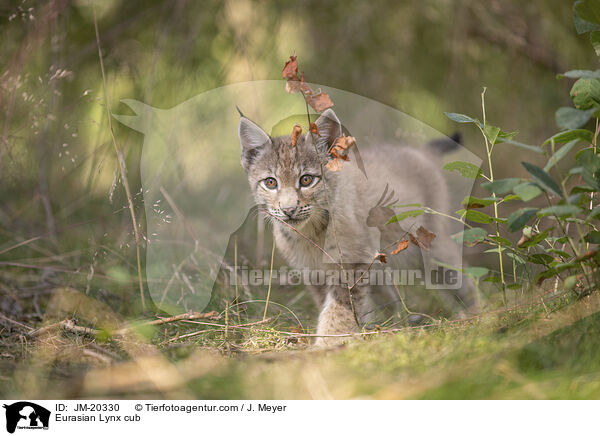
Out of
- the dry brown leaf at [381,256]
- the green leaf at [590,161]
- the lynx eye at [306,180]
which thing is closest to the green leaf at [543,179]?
the green leaf at [590,161]

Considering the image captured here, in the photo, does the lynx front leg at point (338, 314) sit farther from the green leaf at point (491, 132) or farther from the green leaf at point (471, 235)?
the green leaf at point (491, 132)

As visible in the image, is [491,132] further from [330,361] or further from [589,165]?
[330,361]

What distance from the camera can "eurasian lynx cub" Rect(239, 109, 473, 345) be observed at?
2.00 metres

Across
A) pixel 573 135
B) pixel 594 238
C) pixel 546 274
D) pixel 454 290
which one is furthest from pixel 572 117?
pixel 454 290

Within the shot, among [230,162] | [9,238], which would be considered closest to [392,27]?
[230,162]

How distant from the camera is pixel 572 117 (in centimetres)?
124

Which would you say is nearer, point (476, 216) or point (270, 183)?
point (476, 216)

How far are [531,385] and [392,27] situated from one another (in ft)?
8.57

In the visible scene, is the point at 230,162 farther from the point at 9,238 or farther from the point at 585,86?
the point at 585,86

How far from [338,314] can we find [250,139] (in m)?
0.77
